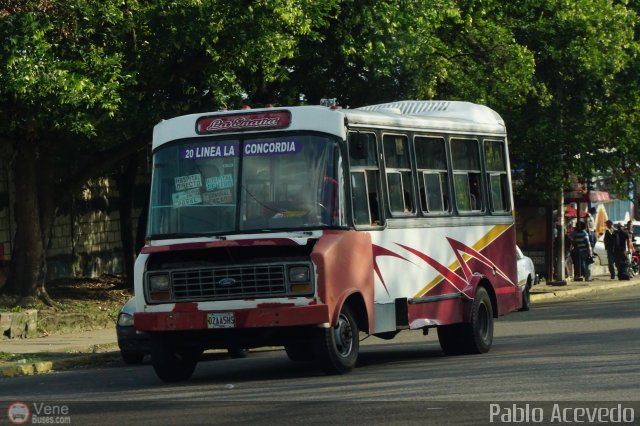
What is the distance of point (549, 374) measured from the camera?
14008 mm

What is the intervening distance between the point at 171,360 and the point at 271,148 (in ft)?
8.38

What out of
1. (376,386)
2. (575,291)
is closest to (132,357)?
(376,386)

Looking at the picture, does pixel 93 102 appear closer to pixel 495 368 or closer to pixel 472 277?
pixel 472 277

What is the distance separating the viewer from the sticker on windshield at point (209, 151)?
48.8ft

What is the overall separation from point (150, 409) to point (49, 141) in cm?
1371

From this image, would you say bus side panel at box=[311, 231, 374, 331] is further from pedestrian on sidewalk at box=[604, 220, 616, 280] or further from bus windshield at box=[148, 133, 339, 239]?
pedestrian on sidewalk at box=[604, 220, 616, 280]

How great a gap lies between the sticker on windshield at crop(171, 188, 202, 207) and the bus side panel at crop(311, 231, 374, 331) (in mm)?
1509

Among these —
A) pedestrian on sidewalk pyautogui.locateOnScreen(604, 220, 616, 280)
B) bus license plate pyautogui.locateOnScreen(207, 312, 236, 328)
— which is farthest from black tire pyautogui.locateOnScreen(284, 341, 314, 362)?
pedestrian on sidewalk pyautogui.locateOnScreen(604, 220, 616, 280)

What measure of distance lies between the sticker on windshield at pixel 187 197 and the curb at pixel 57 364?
13.3 feet

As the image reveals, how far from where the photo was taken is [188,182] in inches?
587

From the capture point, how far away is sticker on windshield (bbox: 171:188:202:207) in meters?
14.8

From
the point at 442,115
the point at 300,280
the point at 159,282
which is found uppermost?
the point at 442,115

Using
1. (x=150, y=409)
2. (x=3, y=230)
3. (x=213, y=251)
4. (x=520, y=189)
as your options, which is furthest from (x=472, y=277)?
(x=520, y=189)

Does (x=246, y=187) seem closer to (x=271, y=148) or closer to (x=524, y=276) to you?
(x=271, y=148)
